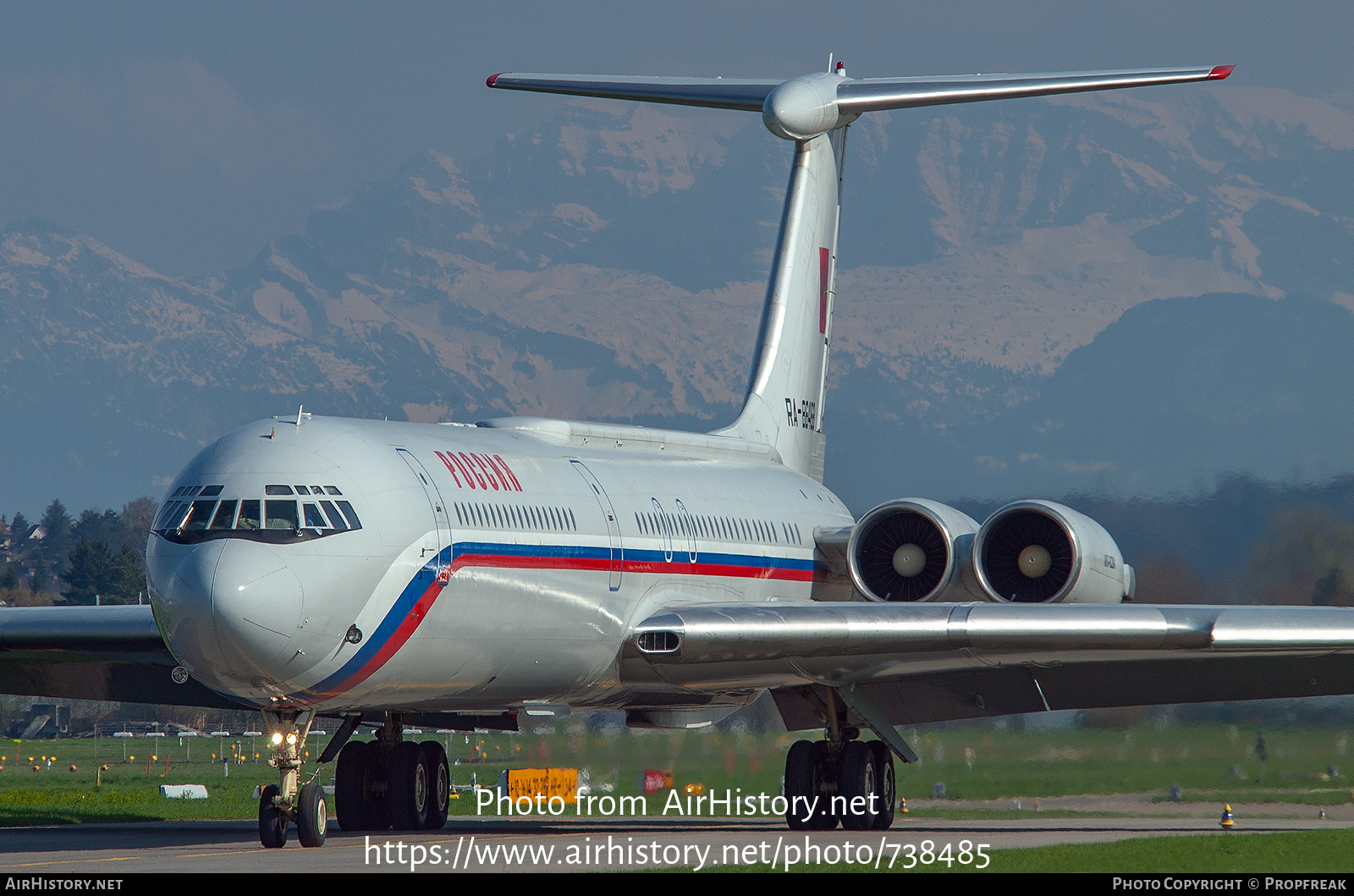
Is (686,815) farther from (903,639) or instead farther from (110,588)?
(110,588)

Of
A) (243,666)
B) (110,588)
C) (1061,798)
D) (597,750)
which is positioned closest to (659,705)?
(597,750)

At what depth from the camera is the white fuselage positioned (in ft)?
53.5

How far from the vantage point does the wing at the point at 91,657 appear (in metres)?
21.0

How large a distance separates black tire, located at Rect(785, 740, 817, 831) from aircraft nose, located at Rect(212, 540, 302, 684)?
331 inches

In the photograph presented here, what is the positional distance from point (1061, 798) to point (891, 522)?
4485 mm

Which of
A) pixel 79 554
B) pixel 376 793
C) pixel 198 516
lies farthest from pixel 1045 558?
pixel 79 554

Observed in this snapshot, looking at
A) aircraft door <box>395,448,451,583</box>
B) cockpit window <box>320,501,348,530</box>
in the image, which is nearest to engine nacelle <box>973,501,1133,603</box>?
aircraft door <box>395,448,451,583</box>

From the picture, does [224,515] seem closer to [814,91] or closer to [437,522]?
[437,522]

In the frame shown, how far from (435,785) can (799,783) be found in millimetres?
4306

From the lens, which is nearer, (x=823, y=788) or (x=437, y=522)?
(x=437, y=522)

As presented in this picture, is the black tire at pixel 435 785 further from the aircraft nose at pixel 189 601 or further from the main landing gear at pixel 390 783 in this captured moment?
the aircraft nose at pixel 189 601

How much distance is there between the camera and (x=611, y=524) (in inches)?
806

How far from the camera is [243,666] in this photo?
16.2m

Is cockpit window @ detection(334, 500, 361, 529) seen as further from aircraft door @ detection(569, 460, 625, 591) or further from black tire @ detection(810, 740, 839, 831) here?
black tire @ detection(810, 740, 839, 831)
